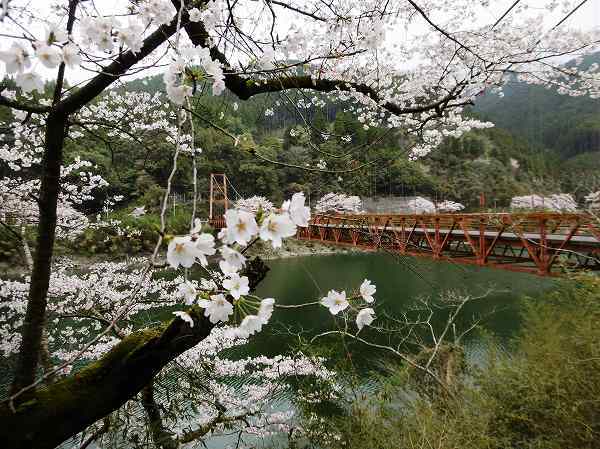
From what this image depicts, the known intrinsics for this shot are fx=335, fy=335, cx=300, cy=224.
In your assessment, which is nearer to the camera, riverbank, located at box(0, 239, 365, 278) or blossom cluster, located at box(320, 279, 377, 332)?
blossom cluster, located at box(320, 279, 377, 332)

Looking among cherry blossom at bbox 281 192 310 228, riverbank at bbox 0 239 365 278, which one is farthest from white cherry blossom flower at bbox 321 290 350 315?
riverbank at bbox 0 239 365 278

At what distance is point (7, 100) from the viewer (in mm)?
1209

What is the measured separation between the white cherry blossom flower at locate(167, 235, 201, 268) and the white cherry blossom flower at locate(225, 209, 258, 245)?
0.07 meters

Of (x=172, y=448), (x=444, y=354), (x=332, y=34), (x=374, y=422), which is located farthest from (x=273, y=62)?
(x=444, y=354)

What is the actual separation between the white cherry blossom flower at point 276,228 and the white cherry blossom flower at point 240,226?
0.8 inches

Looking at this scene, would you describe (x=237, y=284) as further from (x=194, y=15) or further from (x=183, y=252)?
(x=194, y=15)

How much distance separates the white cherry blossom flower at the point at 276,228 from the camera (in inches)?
24.6

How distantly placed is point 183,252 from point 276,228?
0.57ft

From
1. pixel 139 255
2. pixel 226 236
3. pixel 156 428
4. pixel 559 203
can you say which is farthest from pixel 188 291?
pixel 139 255

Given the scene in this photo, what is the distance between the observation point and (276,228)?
64cm

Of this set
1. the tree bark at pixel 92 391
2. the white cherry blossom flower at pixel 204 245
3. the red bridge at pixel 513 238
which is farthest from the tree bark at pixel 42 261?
the red bridge at pixel 513 238

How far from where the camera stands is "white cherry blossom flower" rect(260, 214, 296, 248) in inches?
24.6

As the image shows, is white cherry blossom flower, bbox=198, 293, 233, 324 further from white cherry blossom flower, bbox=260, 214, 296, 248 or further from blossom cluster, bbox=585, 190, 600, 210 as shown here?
blossom cluster, bbox=585, 190, 600, 210

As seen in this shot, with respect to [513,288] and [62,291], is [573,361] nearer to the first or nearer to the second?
[62,291]
